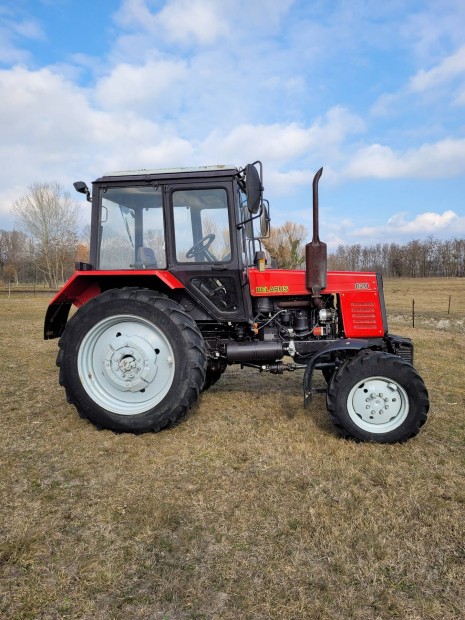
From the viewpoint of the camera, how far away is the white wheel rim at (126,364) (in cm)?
399

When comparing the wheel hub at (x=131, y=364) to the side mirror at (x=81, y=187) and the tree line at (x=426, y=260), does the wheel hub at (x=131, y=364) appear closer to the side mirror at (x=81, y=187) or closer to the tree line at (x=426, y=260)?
the side mirror at (x=81, y=187)

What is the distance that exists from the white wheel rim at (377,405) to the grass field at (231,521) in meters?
0.21

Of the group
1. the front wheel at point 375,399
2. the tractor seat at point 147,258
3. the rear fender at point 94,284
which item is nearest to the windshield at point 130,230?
the tractor seat at point 147,258

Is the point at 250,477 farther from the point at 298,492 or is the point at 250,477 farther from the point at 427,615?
the point at 427,615

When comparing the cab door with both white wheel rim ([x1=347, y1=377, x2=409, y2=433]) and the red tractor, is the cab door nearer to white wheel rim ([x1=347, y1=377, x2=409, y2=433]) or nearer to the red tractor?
the red tractor

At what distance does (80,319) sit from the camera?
3973 millimetres

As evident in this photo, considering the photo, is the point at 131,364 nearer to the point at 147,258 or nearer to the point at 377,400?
the point at 147,258

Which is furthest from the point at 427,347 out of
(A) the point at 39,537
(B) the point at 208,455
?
(A) the point at 39,537

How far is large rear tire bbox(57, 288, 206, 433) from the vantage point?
12.6 feet

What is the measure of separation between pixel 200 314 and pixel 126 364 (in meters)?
0.89

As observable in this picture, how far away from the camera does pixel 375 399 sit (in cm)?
364

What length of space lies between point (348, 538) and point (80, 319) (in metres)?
2.88

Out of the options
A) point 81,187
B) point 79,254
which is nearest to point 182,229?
point 81,187

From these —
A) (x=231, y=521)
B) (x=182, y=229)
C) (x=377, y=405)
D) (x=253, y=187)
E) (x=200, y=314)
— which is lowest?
(x=231, y=521)
